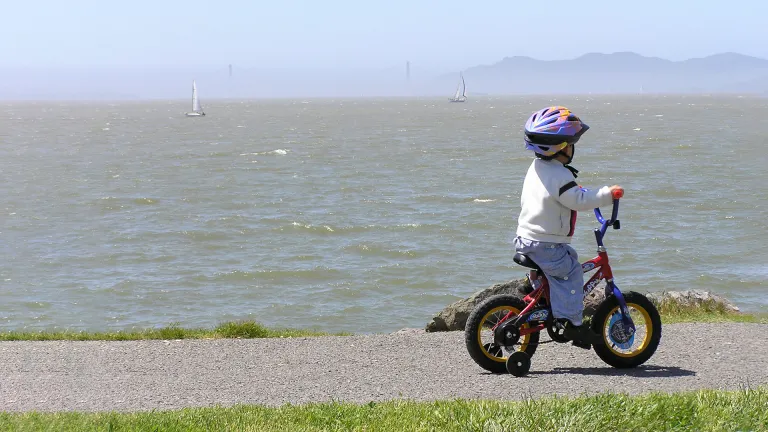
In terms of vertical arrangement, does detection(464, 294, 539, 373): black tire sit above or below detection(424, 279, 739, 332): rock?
above

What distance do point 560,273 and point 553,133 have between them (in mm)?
1100

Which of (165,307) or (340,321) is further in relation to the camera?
(165,307)

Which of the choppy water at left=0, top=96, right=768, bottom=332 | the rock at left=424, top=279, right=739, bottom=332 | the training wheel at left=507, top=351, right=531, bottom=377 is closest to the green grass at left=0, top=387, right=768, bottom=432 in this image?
the training wheel at left=507, top=351, right=531, bottom=377

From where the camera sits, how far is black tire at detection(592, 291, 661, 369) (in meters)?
8.24

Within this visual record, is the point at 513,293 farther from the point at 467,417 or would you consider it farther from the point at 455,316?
the point at 467,417

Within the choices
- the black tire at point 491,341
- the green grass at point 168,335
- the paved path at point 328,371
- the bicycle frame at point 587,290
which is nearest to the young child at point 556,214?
the bicycle frame at point 587,290

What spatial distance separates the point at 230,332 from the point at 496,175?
35375 millimetres

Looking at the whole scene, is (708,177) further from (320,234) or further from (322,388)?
(322,388)

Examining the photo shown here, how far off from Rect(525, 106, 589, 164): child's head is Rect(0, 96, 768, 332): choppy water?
10869mm

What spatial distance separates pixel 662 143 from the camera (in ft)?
214

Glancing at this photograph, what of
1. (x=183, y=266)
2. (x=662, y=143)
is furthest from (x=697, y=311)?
(x=662, y=143)

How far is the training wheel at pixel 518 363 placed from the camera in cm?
799

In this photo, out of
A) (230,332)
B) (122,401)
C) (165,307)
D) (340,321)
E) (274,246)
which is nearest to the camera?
(122,401)

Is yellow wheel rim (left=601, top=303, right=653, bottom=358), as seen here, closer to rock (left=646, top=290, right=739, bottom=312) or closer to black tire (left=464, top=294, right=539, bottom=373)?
black tire (left=464, top=294, right=539, bottom=373)
